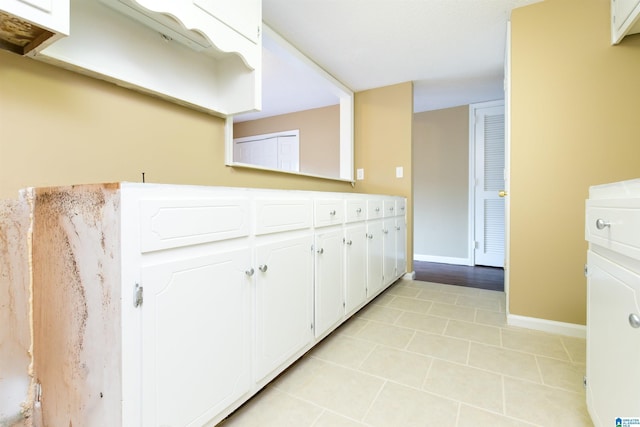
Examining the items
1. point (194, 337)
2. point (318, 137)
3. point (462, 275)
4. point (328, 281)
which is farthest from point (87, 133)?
point (462, 275)

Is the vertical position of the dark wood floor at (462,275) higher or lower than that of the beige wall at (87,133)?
lower

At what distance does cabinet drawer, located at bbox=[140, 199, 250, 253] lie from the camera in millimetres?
781

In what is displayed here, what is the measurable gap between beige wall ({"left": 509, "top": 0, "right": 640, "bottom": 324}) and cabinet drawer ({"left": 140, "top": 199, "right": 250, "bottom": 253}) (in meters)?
1.94

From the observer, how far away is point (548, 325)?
1886 millimetres

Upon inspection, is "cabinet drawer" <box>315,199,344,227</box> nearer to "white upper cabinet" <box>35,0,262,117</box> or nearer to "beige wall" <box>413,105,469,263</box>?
"white upper cabinet" <box>35,0,262,117</box>

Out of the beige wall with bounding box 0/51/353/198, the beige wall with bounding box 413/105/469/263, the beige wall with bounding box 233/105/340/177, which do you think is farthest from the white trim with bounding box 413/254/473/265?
the beige wall with bounding box 0/51/353/198

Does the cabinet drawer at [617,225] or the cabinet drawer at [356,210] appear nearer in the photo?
the cabinet drawer at [617,225]

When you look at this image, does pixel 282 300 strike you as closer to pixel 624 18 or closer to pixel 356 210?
pixel 356 210

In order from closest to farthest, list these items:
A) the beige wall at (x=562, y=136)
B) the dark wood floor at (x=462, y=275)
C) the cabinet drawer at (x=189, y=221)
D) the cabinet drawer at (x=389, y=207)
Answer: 1. the cabinet drawer at (x=189, y=221)
2. the beige wall at (x=562, y=136)
3. the cabinet drawer at (x=389, y=207)
4. the dark wood floor at (x=462, y=275)

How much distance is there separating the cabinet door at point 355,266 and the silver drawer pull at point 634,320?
1.32 m

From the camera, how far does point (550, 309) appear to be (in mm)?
1893

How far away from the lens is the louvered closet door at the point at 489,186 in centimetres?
366

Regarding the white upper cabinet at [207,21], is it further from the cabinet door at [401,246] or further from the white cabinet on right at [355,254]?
the cabinet door at [401,246]

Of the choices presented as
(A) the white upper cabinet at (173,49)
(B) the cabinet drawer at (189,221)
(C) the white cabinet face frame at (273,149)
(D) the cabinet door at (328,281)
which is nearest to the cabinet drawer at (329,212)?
(D) the cabinet door at (328,281)
